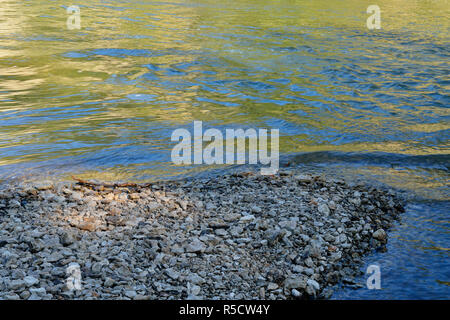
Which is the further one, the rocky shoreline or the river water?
the river water

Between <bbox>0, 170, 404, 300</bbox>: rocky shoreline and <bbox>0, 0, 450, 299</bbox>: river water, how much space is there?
41 centimetres

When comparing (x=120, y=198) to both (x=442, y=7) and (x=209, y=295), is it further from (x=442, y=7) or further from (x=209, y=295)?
(x=442, y=7)

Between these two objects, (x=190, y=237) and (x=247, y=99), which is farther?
(x=247, y=99)

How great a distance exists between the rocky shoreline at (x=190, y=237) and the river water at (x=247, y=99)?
1.35ft

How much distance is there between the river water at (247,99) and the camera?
7.09 metres

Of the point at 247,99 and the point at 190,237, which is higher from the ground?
the point at 247,99

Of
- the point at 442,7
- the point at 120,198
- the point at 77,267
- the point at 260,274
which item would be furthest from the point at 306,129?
the point at 442,7

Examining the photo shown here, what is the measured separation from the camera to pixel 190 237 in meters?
5.30

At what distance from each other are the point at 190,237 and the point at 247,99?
21.3 ft

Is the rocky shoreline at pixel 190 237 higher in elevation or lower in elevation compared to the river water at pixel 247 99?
lower

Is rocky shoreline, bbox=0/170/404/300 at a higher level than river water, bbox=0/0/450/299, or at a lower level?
lower

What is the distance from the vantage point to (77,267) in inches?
184

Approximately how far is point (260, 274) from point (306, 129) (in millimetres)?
5149

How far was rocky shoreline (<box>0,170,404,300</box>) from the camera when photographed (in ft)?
15.0
